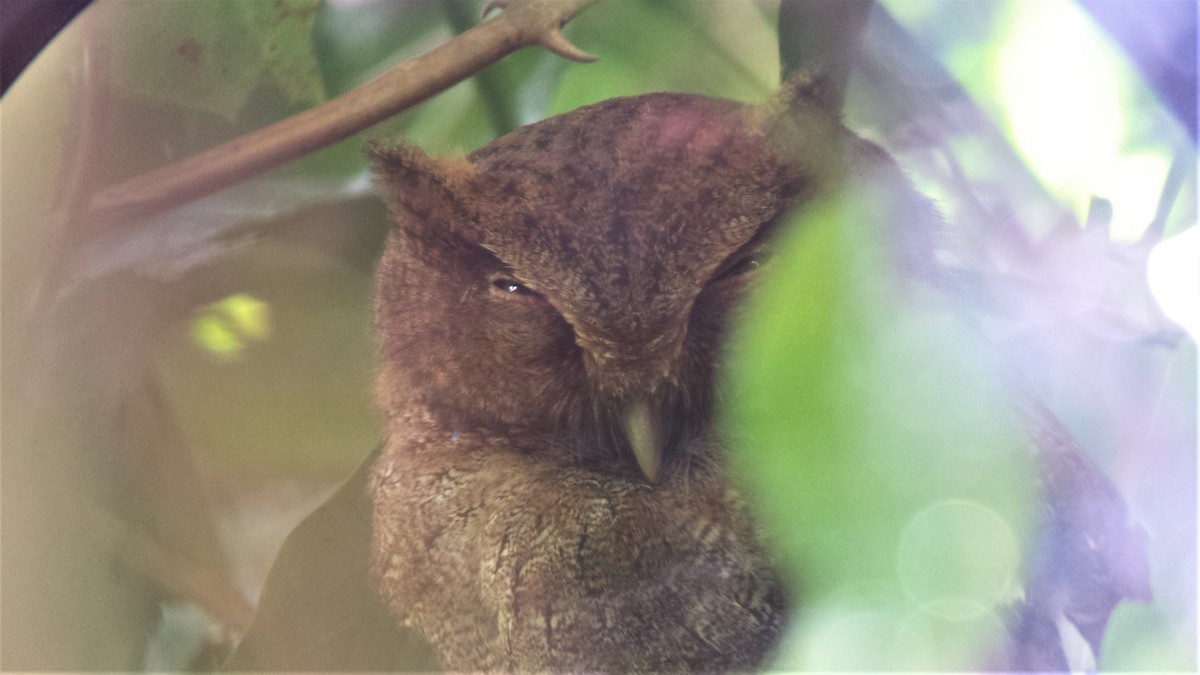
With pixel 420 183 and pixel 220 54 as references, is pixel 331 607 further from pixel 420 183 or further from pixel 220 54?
pixel 220 54

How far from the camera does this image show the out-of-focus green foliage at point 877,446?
0.72 meters

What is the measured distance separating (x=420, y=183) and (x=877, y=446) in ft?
1.76

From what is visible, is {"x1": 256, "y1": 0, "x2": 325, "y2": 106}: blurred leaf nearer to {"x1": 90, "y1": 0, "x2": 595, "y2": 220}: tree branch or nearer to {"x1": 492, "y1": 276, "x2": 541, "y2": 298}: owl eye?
{"x1": 90, "y1": 0, "x2": 595, "y2": 220}: tree branch

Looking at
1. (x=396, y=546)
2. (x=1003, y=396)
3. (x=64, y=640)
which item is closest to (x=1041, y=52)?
(x=1003, y=396)

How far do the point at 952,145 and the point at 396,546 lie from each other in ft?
2.35

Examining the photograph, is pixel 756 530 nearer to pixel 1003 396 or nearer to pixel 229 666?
pixel 1003 396

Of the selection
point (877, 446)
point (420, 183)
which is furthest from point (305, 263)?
point (877, 446)

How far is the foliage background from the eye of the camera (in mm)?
735

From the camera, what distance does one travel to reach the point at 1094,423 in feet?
2.38

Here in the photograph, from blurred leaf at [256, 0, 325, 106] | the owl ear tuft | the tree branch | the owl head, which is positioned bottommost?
the owl head

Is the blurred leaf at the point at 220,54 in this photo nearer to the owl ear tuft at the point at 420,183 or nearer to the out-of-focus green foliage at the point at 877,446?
the owl ear tuft at the point at 420,183

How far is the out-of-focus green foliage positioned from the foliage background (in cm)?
1

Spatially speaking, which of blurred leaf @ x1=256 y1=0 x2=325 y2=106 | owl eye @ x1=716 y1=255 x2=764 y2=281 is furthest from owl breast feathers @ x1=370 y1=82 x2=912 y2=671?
blurred leaf @ x1=256 y1=0 x2=325 y2=106

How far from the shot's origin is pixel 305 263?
0.77 meters
